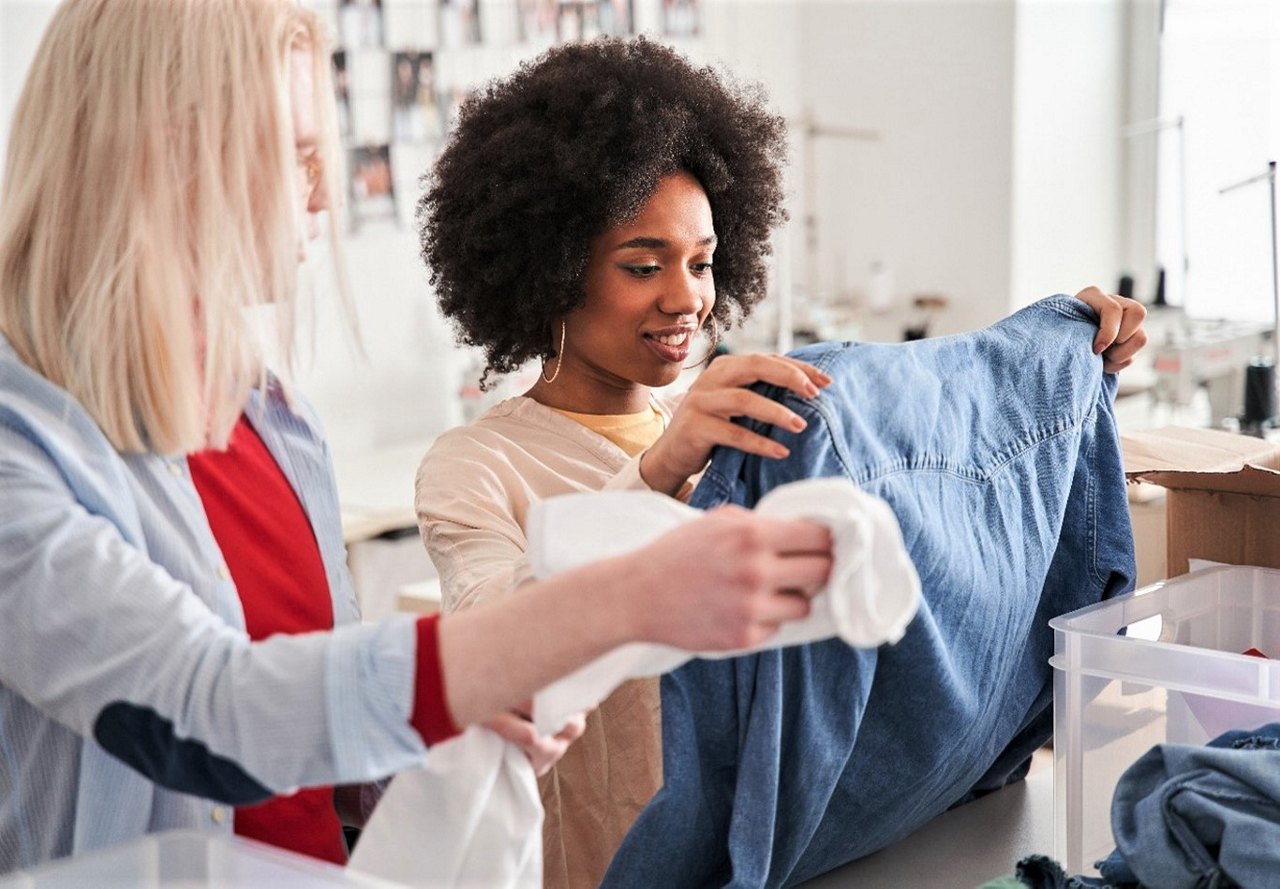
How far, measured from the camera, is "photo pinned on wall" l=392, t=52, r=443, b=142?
12.0ft

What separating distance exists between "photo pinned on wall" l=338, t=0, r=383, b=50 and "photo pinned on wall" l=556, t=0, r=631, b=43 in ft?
1.90

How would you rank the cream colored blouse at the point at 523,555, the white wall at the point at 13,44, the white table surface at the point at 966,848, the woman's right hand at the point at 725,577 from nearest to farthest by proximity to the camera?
the woman's right hand at the point at 725,577 < the white table surface at the point at 966,848 < the cream colored blouse at the point at 523,555 < the white wall at the point at 13,44

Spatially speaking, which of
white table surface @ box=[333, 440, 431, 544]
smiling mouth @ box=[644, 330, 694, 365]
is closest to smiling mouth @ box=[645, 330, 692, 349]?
smiling mouth @ box=[644, 330, 694, 365]

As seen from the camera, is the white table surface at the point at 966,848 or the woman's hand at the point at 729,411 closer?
the woman's hand at the point at 729,411

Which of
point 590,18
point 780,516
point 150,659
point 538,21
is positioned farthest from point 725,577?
point 590,18

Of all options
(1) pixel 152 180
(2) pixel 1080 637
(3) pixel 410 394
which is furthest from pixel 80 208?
(3) pixel 410 394

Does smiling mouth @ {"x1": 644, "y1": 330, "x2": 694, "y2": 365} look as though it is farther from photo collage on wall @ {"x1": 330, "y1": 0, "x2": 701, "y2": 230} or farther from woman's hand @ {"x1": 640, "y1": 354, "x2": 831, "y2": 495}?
photo collage on wall @ {"x1": 330, "y1": 0, "x2": 701, "y2": 230}

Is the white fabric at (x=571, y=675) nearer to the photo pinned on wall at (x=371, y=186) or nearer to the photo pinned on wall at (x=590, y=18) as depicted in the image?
the photo pinned on wall at (x=371, y=186)

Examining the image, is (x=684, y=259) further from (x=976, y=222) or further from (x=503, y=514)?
(x=976, y=222)

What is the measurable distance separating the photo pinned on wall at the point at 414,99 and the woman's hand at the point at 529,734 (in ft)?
9.66

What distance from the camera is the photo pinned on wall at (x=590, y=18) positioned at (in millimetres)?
4031

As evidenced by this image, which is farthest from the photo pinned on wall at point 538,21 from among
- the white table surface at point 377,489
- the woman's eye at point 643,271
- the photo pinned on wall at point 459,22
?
the woman's eye at point 643,271

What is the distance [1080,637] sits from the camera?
116 cm

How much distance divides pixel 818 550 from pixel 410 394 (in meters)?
3.02
